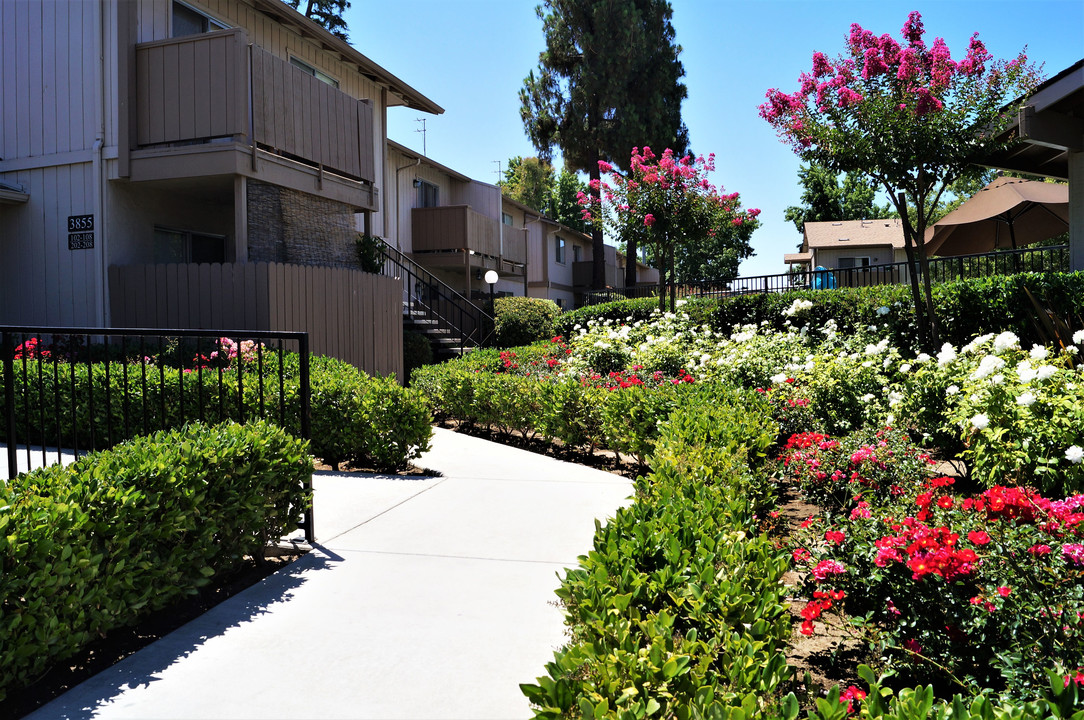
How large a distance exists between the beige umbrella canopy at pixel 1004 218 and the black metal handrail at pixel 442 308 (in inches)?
415

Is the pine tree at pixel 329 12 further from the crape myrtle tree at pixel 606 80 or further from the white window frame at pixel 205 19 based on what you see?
the white window frame at pixel 205 19

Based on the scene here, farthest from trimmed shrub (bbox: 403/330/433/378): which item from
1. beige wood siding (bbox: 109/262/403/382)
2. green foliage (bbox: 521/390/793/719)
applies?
green foliage (bbox: 521/390/793/719)

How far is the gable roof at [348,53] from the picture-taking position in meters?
12.1

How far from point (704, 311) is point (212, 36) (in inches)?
390

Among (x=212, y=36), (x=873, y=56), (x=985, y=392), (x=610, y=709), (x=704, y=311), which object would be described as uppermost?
(x=212, y=36)

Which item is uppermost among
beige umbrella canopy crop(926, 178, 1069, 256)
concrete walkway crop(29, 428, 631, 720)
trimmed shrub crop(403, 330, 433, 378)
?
beige umbrella canopy crop(926, 178, 1069, 256)

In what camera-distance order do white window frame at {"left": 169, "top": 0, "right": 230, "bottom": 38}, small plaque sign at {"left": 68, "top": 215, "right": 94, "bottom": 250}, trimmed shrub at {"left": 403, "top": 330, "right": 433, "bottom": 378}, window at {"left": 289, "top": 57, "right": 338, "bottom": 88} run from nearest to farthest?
small plaque sign at {"left": 68, "top": 215, "right": 94, "bottom": 250} → white window frame at {"left": 169, "top": 0, "right": 230, "bottom": 38} → window at {"left": 289, "top": 57, "right": 338, "bottom": 88} → trimmed shrub at {"left": 403, "top": 330, "right": 433, "bottom": 378}

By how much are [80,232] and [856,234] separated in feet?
106

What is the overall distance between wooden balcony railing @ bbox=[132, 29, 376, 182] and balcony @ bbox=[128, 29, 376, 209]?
1 cm

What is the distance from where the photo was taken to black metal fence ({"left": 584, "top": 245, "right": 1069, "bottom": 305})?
39.7ft

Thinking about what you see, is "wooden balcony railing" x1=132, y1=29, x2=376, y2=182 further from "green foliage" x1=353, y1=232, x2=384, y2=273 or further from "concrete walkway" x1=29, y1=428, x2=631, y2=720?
"concrete walkway" x1=29, y1=428, x2=631, y2=720

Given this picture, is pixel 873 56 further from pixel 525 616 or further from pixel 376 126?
pixel 376 126

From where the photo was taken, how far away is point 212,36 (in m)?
9.97

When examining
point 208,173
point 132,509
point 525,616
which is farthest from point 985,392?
point 208,173
